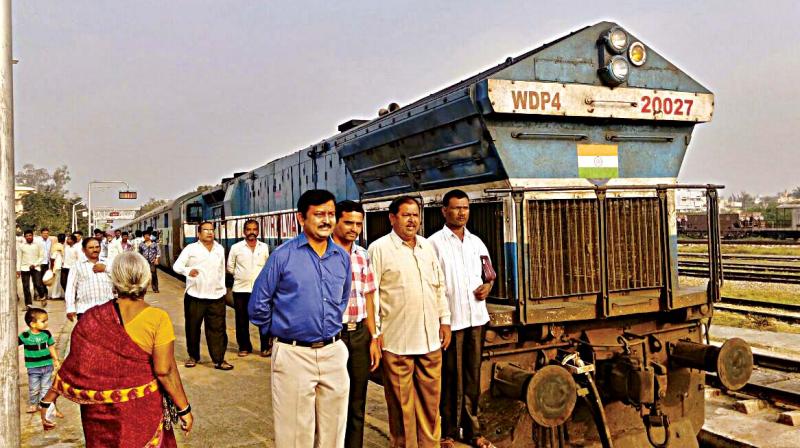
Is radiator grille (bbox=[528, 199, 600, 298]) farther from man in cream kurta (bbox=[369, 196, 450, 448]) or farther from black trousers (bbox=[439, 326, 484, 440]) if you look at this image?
man in cream kurta (bbox=[369, 196, 450, 448])

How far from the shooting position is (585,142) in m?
4.98

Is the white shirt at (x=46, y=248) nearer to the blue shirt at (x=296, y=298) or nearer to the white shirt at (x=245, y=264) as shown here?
the white shirt at (x=245, y=264)

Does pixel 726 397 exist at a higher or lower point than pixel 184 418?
lower

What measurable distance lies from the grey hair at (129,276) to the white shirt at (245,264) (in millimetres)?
4459

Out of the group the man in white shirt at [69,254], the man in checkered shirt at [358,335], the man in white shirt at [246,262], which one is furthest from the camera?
the man in white shirt at [69,254]

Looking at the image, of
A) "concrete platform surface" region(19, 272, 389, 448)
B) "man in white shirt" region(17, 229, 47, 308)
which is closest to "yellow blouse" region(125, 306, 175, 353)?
"concrete platform surface" region(19, 272, 389, 448)

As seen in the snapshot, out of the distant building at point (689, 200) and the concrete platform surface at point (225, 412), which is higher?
the distant building at point (689, 200)

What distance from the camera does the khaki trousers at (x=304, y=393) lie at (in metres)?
3.48

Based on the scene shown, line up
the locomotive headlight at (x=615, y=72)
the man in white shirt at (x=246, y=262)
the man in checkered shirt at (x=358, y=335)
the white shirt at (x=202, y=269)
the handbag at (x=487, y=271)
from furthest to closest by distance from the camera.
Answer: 1. the man in white shirt at (x=246, y=262)
2. the white shirt at (x=202, y=269)
3. the locomotive headlight at (x=615, y=72)
4. the handbag at (x=487, y=271)
5. the man in checkered shirt at (x=358, y=335)

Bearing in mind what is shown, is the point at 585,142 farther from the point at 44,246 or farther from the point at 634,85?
the point at 44,246

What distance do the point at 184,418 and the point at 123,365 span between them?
0.45m

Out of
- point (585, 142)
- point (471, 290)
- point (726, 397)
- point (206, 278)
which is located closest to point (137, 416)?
point (471, 290)

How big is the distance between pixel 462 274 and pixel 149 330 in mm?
2315

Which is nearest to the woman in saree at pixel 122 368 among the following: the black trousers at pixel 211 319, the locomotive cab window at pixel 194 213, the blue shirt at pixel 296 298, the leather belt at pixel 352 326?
the blue shirt at pixel 296 298
